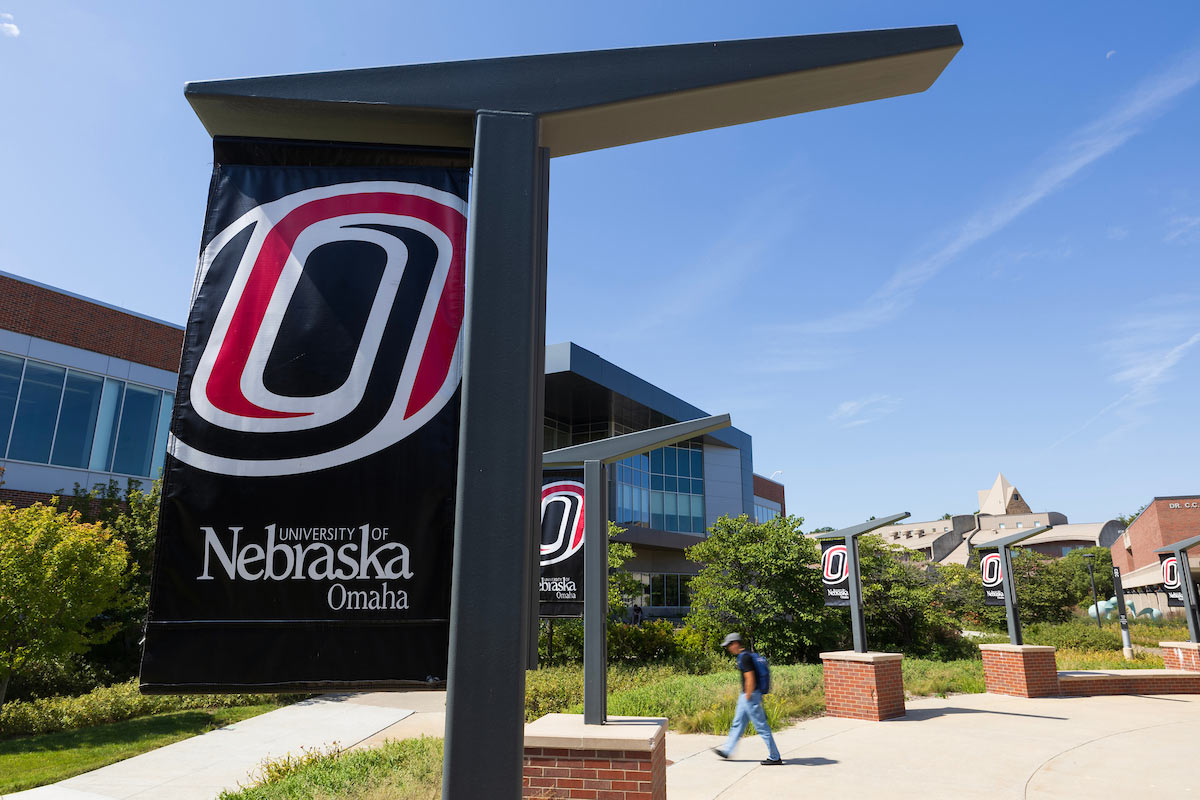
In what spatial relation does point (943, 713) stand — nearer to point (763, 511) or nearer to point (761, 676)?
point (761, 676)

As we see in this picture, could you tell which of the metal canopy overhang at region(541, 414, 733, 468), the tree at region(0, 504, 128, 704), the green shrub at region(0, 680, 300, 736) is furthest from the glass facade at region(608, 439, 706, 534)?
the metal canopy overhang at region(541, 414, 733, 468)

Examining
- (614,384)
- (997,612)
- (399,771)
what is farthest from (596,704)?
(997,612)

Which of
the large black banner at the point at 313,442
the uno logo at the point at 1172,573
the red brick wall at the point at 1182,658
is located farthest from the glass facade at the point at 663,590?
the large black banner at the point at 313,442

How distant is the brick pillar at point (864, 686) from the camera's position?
12023 millimetres

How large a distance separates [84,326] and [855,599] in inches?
885

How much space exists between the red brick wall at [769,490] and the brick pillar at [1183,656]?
38.8 meters

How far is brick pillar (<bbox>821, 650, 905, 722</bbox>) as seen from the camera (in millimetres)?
12023

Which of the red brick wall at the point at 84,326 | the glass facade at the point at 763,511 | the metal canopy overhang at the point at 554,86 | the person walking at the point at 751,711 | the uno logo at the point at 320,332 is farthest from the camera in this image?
the glass facade at the point at 763,511

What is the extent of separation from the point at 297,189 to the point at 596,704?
16.0 feet

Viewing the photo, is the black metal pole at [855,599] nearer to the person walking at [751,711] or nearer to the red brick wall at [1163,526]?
the person walking at [751,711]

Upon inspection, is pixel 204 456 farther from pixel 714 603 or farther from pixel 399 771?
pixel 714 603

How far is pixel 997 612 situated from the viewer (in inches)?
1124

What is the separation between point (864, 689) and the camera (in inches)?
476

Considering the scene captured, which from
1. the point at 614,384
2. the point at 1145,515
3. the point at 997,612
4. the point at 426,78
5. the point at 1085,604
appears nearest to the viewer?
the point at 426,78
